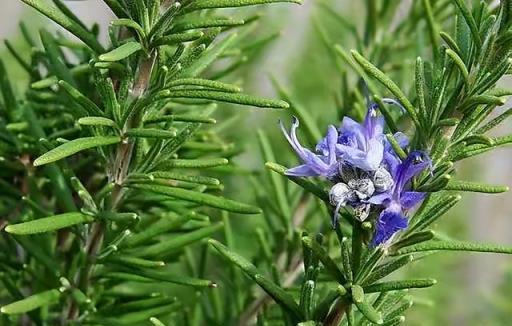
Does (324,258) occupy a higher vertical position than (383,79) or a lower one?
lower

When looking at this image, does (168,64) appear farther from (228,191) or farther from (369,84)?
(228,191)

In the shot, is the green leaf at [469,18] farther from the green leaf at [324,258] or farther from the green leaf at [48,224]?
the green leaf at [48,224]

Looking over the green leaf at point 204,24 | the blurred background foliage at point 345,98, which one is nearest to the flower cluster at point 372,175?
the green leaf at point 204,24

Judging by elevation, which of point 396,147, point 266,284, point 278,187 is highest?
point 396,147

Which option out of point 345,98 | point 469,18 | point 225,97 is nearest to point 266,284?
point 225,97

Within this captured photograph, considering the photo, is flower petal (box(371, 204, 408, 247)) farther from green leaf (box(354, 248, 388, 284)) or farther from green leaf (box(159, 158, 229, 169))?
green leaf (box(159, 158, 229, 169))

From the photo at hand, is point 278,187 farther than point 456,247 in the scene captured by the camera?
Yes

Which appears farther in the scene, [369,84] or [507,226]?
[507,226]

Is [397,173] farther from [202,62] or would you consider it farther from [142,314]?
[142,314]

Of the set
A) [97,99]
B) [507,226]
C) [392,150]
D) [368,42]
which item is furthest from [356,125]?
[507,226]
